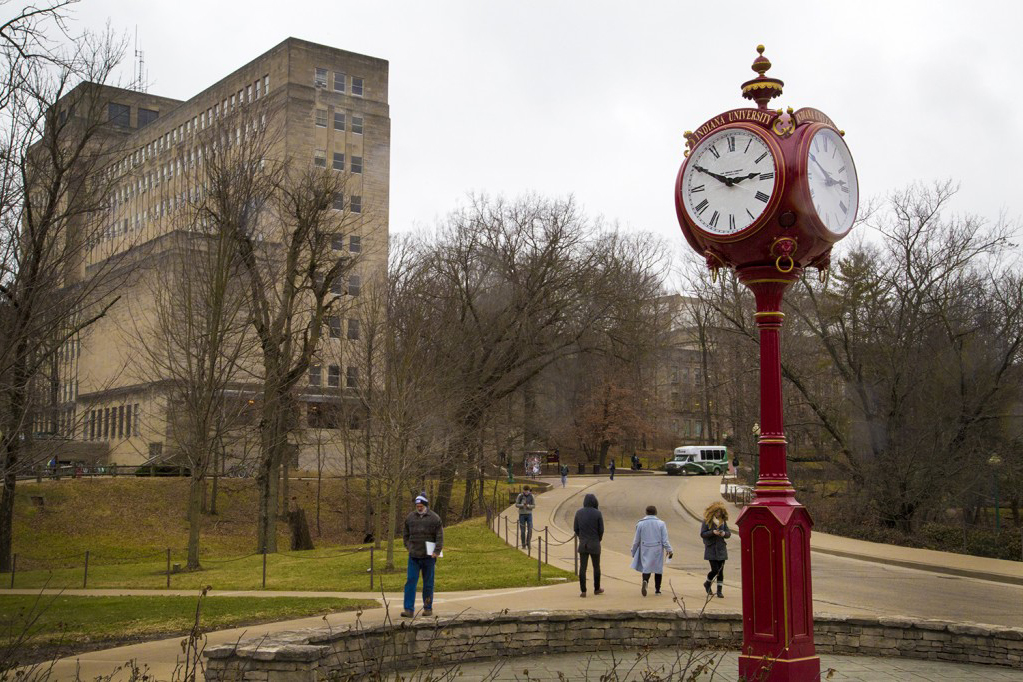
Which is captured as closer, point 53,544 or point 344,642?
point 344,642

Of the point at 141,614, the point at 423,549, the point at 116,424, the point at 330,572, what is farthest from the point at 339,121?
the point at 423,549

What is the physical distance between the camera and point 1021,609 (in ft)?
56.2

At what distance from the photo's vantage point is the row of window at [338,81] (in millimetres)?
69438

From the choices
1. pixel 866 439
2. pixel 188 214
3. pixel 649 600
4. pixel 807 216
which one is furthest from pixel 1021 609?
pixel 188 214

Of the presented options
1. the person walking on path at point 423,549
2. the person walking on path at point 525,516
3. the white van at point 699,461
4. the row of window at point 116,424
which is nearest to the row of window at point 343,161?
the row of window at point 116,424

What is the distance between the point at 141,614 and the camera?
16359mm

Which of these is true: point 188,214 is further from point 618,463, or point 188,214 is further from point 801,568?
point 618,463

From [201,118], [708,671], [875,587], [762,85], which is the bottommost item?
[875,587]

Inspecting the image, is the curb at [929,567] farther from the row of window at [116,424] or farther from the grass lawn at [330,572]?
the row of window at [116,424]

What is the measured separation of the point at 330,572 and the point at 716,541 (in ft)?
33.6

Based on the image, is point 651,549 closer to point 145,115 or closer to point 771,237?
point 771,237

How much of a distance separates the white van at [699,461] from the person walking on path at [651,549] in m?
48.5

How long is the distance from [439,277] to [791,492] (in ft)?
121

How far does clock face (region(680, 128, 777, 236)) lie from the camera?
919cm
